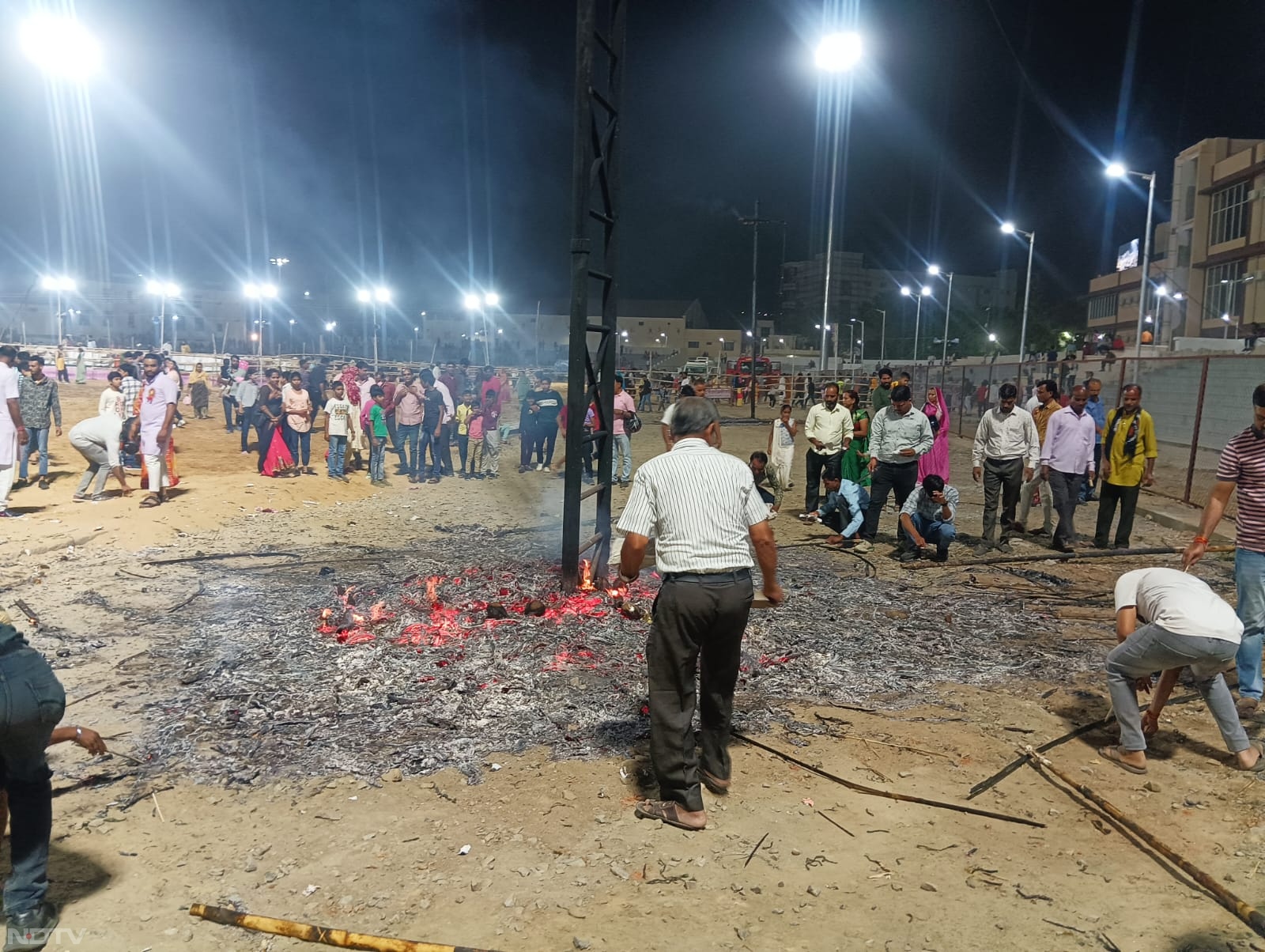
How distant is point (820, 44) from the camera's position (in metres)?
15.1

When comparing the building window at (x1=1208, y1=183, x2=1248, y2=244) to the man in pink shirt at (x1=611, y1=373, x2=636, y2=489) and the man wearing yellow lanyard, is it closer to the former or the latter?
the man wearing yellow lanyard

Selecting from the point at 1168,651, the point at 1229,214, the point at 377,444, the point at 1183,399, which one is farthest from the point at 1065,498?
the point at 1229,214

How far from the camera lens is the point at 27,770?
283 centimetres

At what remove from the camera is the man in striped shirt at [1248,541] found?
4777 millimetres

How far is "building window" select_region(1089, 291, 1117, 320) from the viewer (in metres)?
60.3

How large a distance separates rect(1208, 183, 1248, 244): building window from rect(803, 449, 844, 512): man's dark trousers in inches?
1664

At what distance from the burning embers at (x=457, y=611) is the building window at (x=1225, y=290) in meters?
47.2

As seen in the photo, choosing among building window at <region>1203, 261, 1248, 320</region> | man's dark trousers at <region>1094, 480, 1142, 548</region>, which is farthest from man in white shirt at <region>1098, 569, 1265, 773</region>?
building window at <region>1203, 261, 1248, 320</region>

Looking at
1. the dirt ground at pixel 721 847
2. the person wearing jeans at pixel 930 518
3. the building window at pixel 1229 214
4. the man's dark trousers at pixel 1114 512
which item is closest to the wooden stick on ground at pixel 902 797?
the dirt ground at pixel 721 847

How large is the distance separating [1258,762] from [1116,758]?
0.77 metres

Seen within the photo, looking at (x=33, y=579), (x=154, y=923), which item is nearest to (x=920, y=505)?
(x=154, y=923)

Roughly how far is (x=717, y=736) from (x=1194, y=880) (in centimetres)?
218

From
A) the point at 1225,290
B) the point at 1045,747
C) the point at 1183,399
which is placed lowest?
the point at 1045,747

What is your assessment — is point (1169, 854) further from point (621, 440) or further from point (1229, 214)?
point (1229, 214)
